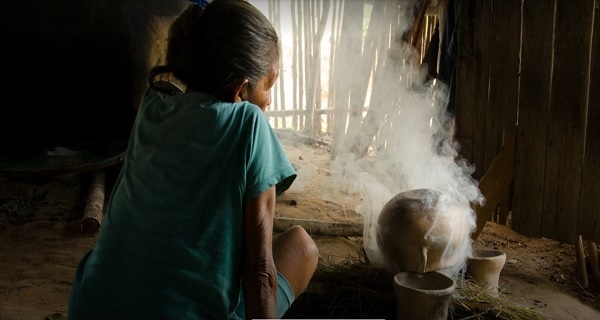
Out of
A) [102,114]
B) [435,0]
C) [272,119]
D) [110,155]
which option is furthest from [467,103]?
[272,119]

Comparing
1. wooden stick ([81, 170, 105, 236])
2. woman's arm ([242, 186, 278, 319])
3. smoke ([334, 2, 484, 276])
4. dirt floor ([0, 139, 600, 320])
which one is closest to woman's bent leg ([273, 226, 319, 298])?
woman's arm ([242, 186, 278, 319])

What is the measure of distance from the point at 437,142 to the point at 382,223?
A: 2.73 m

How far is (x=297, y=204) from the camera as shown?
522 cm

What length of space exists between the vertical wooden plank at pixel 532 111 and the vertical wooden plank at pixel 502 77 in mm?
59

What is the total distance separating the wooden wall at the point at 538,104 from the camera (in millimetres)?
3221

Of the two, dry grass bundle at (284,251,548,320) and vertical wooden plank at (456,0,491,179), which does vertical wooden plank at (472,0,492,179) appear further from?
dry grass bundle at (284,251,548,320)

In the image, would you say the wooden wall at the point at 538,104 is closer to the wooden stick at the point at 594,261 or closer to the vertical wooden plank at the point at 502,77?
the vertical wooden plank at the point at 502,77

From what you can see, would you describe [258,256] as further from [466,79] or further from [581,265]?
[466,79]

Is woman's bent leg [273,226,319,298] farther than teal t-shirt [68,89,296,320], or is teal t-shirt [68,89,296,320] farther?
woman's bent leg [273,226,319,298]

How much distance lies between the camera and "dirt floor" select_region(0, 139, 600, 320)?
9.20ft

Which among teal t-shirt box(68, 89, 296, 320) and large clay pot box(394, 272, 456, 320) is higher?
teal t-shirt box(68, 89, 296, 320)

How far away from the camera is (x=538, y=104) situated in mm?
3498

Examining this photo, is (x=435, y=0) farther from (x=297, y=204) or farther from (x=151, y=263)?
(x=151, y=263)

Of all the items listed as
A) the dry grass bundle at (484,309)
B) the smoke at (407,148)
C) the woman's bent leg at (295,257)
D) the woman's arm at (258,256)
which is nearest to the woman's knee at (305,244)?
the woman's bent leg at (295,257)
